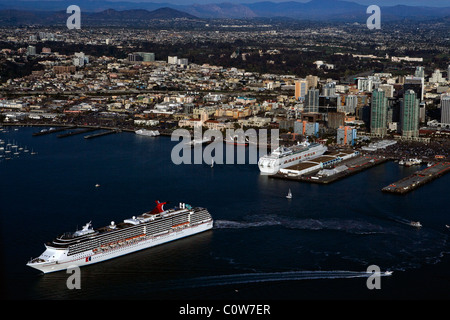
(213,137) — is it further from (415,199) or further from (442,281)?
(442,281)

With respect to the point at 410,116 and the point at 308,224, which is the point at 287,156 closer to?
the point at 308,224

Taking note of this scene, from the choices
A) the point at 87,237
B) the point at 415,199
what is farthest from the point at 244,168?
the point at 87,237

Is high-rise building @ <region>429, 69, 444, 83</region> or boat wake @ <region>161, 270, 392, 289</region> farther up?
high-rise building @ <region>429, 69, 444, 83</region>

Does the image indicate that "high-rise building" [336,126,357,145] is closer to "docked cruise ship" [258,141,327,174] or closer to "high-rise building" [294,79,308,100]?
"docked cruise ship" [258,141,327,174]

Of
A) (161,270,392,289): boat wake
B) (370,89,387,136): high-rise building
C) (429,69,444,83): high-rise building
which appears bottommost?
(161,270,392,289): boat wake

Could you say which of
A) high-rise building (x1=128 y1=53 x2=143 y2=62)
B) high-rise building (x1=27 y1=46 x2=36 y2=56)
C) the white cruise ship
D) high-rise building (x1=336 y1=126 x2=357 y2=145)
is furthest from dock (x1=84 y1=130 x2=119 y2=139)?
high-rise building (x1=27 y1=46 x2=36 y2=56)

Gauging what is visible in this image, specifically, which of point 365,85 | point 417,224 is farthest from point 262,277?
point 365,85

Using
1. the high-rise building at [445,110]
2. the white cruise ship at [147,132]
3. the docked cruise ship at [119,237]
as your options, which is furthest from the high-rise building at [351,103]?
the docked cruise ship at [119,237]
